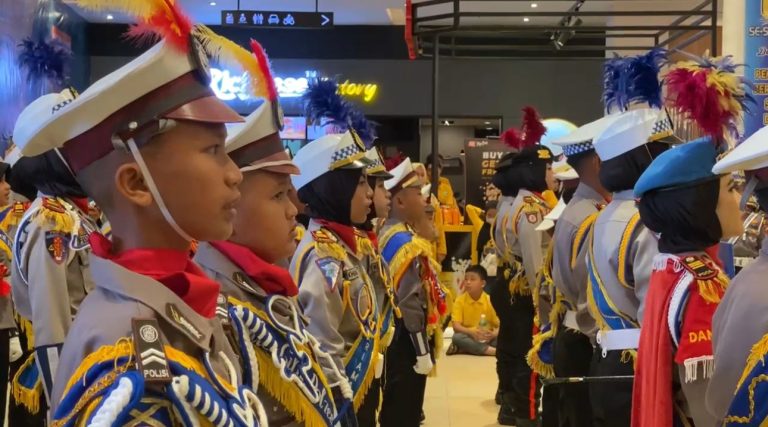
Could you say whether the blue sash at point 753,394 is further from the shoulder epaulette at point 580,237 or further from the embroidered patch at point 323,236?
the shoulder epaulette at point 580,237

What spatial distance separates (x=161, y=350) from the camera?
140 centimetres

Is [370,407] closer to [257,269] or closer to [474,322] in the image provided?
[257,269]

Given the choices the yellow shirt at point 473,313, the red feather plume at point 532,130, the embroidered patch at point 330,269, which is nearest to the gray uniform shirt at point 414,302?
the embroidered patch at point 330,269

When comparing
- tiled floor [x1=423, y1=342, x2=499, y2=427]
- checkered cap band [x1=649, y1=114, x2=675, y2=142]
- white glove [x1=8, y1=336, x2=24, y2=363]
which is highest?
checkered cap band [x1=649, y1=114, x2=675, y2=142]

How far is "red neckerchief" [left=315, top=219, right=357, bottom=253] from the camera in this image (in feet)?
12.2

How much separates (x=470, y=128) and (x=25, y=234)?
46.0 ft

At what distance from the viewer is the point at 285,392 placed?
87.0 inches

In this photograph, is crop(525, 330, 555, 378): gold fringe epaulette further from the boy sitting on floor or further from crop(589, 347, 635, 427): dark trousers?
the boy sitting on floor

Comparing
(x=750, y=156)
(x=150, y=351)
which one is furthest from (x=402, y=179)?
(x=150, y=351)

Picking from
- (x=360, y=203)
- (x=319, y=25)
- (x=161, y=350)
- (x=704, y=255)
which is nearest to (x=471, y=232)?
(x=319, y=25)

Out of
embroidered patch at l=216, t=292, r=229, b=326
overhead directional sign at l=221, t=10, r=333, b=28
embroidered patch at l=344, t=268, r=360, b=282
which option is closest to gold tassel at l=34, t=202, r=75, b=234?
embroidered patch at l=344, t=268, r=360, b=282

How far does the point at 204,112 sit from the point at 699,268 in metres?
1.86

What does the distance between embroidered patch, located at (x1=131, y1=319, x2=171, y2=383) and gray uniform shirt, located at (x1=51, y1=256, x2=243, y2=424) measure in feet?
0.07

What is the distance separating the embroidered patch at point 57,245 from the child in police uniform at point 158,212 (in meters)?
2.09
